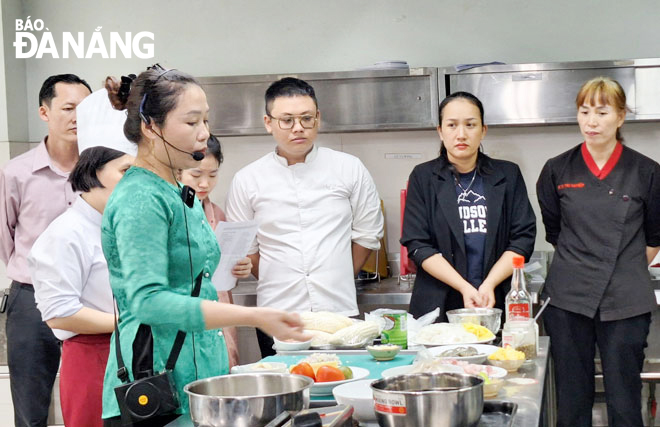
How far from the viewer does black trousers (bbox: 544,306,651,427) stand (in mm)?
3268

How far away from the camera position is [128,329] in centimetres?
184

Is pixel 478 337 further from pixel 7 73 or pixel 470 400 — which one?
pixel 7 73

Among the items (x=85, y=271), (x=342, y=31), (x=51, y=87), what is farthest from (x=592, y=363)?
(x=51, y=87)

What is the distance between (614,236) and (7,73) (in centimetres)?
321

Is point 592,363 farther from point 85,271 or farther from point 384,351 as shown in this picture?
point 85,271

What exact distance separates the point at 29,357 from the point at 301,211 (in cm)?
129

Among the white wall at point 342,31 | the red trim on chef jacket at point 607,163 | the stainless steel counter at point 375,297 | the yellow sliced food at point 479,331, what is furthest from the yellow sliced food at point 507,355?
the white wall at point 342,31

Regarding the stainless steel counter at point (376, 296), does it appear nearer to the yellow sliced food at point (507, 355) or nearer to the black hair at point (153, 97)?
the yellow sliced food at point (507, 355)

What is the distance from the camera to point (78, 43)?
4.84 m

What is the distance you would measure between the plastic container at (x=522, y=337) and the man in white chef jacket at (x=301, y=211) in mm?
1194

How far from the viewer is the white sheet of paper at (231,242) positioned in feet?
9.11

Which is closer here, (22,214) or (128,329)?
(128,329)

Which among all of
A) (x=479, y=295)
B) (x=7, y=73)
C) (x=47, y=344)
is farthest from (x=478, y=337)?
(x=7, y=73)

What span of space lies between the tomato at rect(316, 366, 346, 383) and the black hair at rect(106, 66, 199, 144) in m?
0.67
